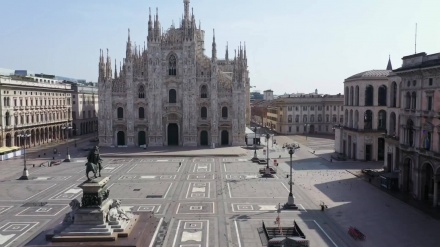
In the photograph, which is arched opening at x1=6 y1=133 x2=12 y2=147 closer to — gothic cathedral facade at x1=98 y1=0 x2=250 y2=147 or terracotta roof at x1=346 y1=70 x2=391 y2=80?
gothic cathedral facade at x1=98 y1=0 x2=250 y2=147

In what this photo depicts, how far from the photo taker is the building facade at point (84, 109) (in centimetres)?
10625

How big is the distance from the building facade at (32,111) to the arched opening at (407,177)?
55252 mm

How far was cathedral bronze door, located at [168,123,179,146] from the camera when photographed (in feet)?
263

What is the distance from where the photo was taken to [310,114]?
107m

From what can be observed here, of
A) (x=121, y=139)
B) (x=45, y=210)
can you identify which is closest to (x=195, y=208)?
(x=45, y=210)

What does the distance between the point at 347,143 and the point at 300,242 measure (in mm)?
43871

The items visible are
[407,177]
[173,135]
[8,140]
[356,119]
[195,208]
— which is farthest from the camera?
[173,135]

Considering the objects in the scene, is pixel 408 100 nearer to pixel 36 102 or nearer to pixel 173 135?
pixel 173 135

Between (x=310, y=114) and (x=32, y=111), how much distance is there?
214ft

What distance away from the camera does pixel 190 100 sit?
7856cm

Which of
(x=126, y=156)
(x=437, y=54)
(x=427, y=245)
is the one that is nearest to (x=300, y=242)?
(x=427, y=245)

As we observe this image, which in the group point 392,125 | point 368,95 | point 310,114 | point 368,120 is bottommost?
point 392,125

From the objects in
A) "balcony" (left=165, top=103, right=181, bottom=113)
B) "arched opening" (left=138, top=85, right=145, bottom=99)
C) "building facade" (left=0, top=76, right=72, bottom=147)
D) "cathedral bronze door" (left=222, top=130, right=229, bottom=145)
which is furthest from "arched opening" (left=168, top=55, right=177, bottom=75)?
"building facade" (left=0, top=76, right=72, bottom=147)

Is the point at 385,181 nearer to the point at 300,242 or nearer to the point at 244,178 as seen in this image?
the point at 244,178
